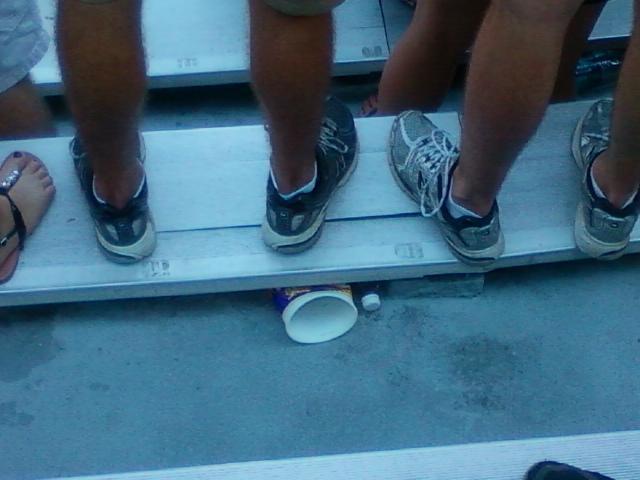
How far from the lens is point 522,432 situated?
64.4 inches

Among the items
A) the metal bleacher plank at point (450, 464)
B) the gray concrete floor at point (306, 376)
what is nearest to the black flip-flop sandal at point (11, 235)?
the gray concrete floor at point (306, 376)

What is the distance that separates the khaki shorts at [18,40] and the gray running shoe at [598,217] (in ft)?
3.56

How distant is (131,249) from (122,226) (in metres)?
0.05

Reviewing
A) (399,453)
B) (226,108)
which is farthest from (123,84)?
(226,108)

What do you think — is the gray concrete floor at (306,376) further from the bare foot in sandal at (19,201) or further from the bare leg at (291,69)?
the bare leg at (291,69)

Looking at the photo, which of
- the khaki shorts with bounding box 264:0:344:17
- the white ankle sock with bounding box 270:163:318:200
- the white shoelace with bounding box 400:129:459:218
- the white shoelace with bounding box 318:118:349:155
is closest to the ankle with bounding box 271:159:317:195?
the white ankle sock with bounding box 270:163:318:200

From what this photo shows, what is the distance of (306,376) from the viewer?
171cm

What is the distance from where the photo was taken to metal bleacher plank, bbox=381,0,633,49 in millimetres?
2283

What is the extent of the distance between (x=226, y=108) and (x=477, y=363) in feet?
3.13

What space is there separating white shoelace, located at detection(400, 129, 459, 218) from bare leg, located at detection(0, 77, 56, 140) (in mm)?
769

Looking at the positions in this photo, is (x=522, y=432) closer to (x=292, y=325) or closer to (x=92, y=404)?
(x=292, y=325)

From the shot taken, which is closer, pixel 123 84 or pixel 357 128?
pixel 123 84

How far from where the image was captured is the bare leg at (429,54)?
187cm

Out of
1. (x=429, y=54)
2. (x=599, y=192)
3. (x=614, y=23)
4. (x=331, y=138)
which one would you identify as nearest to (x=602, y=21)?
(x=614, y=23)
